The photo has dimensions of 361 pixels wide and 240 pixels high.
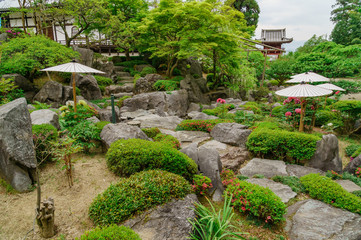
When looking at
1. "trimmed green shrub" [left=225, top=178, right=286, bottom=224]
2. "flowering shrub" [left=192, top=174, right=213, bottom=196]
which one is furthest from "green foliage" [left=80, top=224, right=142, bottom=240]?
"trimmed green shrub" [left=225, top=178, right=286, bottom=224]

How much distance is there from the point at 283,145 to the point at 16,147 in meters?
6.71

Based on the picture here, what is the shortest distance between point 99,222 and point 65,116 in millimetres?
3325

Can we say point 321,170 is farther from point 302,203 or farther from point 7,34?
point 7,34

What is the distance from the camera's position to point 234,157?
→ 22.0 ft

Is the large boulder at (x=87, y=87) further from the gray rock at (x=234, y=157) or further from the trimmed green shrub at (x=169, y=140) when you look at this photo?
the gray rock at (x=234, y=157)

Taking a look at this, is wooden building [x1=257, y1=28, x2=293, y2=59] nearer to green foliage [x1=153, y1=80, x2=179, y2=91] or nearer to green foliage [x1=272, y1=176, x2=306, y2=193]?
green foliage [x1=153, y1=80, x2=179, y2=91]

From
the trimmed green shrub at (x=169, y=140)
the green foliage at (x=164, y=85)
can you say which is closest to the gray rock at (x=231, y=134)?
the trimmed green shrub at (x=169, y=140)

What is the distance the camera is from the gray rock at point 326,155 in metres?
6.41

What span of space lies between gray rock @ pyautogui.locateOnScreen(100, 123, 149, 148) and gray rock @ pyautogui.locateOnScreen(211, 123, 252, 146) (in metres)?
3.08

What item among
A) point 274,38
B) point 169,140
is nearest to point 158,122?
point 169,140

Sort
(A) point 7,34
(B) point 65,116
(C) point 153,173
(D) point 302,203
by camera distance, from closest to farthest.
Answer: (C) point 153,173, (D) point 302,203, (B) point 65,116, (A) point 7,34

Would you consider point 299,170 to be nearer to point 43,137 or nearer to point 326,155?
point 326,155

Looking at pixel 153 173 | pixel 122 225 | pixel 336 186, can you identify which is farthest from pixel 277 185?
pixel 122 225

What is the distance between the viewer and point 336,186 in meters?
4.63
